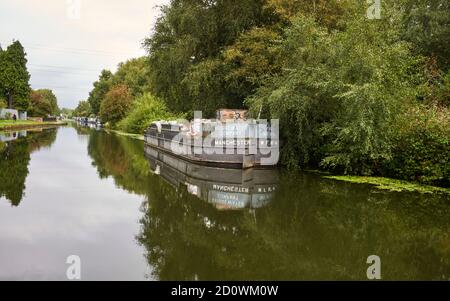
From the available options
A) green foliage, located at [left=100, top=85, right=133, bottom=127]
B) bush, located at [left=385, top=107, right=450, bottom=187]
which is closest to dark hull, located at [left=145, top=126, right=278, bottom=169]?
bush, located at [left=385, top=107, right=450, bottom=187]

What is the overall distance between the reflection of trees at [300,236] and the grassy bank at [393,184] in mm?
728

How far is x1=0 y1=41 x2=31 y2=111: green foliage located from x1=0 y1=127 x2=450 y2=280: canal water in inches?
1965

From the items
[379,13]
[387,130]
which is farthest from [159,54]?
[387,130]

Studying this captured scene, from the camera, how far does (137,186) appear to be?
1251 cm

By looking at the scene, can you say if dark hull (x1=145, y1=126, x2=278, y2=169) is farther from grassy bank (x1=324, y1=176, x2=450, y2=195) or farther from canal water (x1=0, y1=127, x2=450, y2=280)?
grassy bank (x1=324, y1=176, x2=450, y2=195)

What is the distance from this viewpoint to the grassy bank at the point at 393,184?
461 inches

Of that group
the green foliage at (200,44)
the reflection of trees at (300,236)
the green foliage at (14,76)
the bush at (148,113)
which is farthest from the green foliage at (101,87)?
the reflection of trees at (300,236)

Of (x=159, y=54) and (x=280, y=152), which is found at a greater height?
(x=159, y=54)

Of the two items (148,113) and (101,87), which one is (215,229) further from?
(101,87)

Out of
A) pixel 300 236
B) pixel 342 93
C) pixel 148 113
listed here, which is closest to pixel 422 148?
pixel 342 93

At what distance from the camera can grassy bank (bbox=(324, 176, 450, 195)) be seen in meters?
11.7
